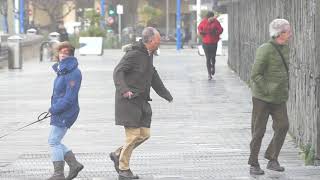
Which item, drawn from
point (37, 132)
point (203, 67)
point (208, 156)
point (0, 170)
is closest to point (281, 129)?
point (208, 156)

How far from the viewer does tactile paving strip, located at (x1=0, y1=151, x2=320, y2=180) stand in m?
9.34

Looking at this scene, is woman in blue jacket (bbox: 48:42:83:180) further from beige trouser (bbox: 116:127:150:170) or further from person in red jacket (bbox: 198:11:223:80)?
person in red jacket (bbox: 198:11:223:80)

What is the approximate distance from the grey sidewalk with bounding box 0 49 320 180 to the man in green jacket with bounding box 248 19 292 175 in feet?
1.59

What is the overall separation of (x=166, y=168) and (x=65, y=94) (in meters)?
1.63

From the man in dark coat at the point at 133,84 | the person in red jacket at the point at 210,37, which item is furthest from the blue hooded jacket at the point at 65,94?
the person in red jacket at the point at 210,37

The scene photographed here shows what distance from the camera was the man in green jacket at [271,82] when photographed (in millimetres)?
9125

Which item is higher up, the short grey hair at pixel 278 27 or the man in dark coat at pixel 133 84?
the short grey hair at pixel 278 27

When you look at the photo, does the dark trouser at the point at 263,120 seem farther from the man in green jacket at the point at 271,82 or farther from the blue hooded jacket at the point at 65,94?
the blue hooded jacket at the point at 65,94

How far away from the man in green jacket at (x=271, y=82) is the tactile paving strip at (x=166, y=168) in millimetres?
326

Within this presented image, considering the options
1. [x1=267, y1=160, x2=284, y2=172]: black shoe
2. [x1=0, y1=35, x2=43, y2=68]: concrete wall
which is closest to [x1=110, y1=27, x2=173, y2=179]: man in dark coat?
[x1=267, y1=160, x2=284, y2=172]: black shoe

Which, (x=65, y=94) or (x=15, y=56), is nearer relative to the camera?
(x=65, y=94)

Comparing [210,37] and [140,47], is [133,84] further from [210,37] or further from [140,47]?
[210,37]

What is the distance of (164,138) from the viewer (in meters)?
12.4

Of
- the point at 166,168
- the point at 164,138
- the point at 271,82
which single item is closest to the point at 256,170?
the point at 271,82
